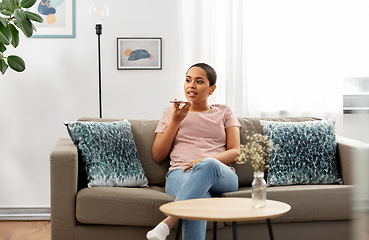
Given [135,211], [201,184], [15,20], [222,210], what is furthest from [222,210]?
[15,20]

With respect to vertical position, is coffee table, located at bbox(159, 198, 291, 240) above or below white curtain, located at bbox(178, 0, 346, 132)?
below

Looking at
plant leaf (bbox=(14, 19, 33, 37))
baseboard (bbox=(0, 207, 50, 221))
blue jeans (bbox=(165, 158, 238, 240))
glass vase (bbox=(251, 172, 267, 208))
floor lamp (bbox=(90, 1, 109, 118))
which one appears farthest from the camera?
baseboard (bbox=(0, 207, 50, 221))

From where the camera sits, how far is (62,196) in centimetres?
180

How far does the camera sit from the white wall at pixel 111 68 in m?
2.82

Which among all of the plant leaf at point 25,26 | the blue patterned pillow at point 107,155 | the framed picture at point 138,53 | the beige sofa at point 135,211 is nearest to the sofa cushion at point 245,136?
the beige sofa at point 135,211

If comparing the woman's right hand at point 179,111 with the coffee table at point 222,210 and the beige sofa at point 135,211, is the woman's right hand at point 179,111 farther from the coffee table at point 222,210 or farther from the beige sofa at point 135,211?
the coffee table at point 222,210

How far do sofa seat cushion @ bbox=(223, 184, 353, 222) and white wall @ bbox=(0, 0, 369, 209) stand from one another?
3.88 feet

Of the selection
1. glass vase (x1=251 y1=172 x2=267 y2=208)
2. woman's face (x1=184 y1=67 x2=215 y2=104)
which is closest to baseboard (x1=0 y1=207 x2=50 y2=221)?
woman's face (x1=184 y1=67 x2=215 y2=104)

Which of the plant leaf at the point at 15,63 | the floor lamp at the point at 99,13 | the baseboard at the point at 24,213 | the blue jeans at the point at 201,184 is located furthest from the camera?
the baseboard at the point at 24,213

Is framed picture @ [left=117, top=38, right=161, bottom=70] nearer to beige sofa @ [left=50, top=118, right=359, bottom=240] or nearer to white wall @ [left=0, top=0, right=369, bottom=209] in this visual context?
white wall @ [left=0, top=0, right=369, bottom=209]

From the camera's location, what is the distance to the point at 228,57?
2844 mm

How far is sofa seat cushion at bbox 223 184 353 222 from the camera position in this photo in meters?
1.87

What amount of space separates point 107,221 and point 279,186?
3.39 ft

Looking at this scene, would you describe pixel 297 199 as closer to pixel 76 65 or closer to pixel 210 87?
pixel 210 87
